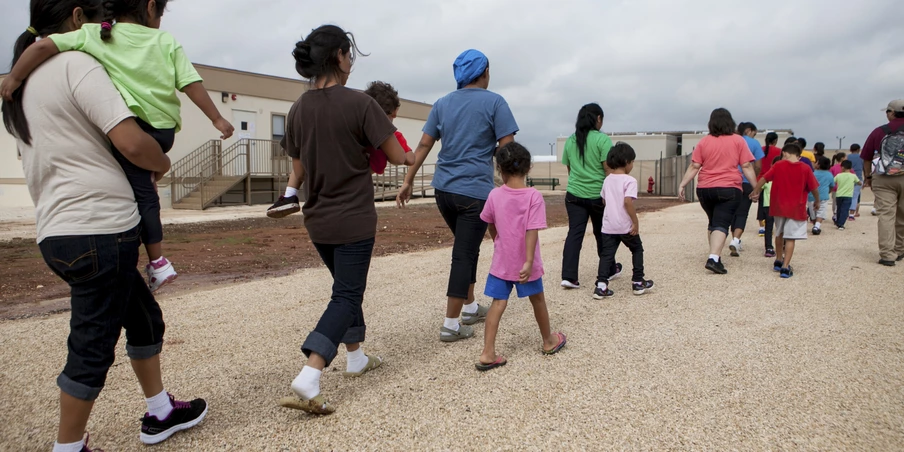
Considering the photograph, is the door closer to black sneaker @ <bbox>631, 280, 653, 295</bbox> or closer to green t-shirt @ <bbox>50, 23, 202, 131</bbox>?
black sneaker @ <bbox>631, 280, 653, 295</bbox>

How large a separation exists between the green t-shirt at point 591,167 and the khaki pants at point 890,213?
160 inches

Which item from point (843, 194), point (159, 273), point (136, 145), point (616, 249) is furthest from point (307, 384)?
point (843, 194)

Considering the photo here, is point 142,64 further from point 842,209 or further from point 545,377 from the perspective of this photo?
point 842,209

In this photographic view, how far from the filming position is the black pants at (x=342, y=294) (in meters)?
2.92

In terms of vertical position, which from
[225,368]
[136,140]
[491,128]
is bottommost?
[225,368]

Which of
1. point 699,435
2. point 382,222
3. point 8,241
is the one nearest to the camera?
point 699,435

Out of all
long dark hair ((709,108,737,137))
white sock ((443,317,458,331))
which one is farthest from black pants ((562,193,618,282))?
white sock ((443,317,458,331))

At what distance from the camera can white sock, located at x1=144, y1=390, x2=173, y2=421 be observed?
2.68m

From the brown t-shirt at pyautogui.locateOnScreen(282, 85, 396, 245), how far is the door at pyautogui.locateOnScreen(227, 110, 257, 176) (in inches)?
760

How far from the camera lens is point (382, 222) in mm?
14664

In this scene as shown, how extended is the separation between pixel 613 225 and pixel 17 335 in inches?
195

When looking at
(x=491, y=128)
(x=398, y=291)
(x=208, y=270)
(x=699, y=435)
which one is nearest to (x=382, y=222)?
(x=208, y=270)

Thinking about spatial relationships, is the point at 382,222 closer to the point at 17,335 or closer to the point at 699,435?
the point at 17,335

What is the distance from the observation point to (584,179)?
5801 mm
